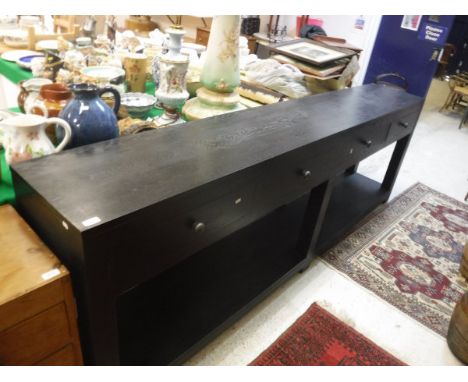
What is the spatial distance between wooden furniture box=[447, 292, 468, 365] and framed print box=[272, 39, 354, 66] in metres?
1.20

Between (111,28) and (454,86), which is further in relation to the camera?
(454,86)

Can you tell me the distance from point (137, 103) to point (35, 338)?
84cm

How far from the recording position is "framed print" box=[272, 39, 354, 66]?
177cm

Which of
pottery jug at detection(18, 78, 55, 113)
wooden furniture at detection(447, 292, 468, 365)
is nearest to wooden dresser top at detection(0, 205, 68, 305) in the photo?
pottery jug at detection(18, 78, 55, 113)

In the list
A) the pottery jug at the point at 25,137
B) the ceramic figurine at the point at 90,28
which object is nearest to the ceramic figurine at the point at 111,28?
the ceramic figurine at the point at 90,28

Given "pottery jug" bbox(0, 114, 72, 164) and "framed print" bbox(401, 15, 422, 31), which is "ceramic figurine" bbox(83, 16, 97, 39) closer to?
"pottery jug" bbox(0, 114, 72, 164)

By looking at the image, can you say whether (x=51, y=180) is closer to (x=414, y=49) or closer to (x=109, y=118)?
(x=109, y=118)

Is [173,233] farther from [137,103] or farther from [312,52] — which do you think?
[312,52]

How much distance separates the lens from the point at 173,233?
0.81 metres

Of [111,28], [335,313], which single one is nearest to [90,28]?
[111,28]

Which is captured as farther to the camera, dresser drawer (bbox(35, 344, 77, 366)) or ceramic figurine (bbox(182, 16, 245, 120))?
ceramic figurine (bbox(182, 16, 245, 120))

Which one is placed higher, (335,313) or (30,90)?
(30,90)

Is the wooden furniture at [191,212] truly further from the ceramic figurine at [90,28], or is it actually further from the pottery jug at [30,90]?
the ceramic figurine at [90,28]

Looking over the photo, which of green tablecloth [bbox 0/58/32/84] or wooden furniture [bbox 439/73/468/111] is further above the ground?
green tablecloth [bbox 0/58/32/84]
